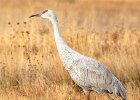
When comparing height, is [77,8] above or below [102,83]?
above

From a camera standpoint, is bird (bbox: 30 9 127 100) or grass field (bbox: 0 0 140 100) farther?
grass field (bbox: 0 0 140 100)

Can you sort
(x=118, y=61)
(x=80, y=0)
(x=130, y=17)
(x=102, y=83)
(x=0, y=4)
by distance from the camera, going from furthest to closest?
(x=80, y=0)
(x=0, y=4)
(x=130, y=17)
(x=118, y=61)
(x=102, y=83)

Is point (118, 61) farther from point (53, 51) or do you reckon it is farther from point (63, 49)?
point (63, 49)

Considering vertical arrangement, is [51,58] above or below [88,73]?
above

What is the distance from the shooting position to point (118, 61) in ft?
46.6

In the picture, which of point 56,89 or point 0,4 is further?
point 0,4

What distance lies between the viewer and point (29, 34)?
1577 cm

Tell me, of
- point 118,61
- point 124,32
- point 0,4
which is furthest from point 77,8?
point 118,61

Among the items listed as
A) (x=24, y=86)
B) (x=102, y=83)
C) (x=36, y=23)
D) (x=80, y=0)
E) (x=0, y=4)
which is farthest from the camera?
(x=80, y=0)

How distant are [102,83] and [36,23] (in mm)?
4785

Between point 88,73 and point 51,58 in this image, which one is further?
point 51,58

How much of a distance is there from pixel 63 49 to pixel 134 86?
5.52 feet

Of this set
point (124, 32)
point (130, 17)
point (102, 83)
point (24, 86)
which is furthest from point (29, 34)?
point (130, 17)

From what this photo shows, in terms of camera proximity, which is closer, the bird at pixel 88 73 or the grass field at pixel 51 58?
the bird at pixel 88 73
